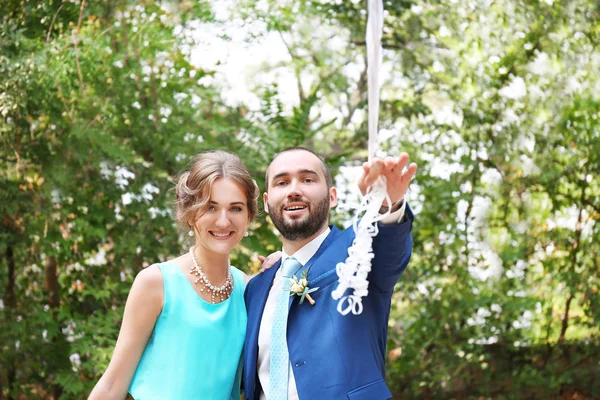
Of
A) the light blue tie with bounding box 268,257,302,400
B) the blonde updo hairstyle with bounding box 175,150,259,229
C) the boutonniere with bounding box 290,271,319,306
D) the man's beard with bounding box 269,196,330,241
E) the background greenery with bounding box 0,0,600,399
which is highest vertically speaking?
the background greenery with bounding box 0,0,600,399

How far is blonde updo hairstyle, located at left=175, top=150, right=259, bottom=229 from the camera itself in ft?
9.02

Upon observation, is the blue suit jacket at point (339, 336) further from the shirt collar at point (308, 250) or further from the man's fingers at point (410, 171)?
the man's fingers at point (410, 171)

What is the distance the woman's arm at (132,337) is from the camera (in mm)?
2686

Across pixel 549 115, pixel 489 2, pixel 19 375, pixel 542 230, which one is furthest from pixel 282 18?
pixel 19 375

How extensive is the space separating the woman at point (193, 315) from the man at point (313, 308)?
11cm

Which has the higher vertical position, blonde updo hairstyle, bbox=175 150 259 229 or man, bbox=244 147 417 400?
blonde updo hairstyle, bbox=175 150 259 229

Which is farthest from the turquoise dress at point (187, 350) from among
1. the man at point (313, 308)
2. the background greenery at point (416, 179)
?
the background greenery at point (416, 179)

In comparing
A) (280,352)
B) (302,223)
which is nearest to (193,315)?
(280,352)

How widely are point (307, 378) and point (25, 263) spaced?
4.08m

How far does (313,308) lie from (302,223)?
11.9 inches

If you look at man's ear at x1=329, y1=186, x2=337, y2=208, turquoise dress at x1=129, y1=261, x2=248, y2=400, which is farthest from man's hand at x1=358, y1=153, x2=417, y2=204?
turquoise dress at x1=129, y1=261, x2=248, y2=400

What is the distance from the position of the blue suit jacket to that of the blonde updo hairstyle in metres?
0.42

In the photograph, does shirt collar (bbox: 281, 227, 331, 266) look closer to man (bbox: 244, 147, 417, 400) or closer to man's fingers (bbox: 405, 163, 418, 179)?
man (bbox: 244, 147, 417, 400)

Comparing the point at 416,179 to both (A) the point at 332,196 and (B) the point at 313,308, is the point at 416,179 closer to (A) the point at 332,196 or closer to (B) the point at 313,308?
(A) the point at 332,196
